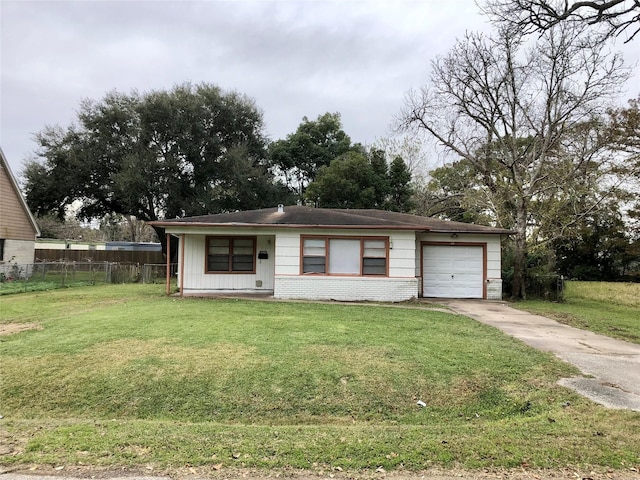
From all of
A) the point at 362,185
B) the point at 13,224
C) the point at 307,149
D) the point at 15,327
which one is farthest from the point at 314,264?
the point at 307,149

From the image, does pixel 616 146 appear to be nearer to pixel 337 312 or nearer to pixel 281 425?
pixel 337 312

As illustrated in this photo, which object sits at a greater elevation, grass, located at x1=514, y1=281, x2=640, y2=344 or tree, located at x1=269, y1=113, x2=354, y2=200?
tree, located at x1=269, y1=113, x2=354, y2=200

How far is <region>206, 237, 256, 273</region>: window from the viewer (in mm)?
15078

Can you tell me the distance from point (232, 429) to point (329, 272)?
984cm

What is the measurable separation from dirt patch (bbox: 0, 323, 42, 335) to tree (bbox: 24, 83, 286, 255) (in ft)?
57.1

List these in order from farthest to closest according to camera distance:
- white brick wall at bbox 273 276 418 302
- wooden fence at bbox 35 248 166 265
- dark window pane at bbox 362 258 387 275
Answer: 1. wooden fence at bbox 35 248 166 265
2. dark window pane at bbox 362 258 387 275
3. white brick wall at bbox 273 276 418 302

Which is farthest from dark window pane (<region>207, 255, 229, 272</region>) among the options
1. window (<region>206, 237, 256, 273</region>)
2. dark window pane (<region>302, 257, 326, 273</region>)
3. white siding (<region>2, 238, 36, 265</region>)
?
white siding (<region>2, 238, 36, 265</region>)

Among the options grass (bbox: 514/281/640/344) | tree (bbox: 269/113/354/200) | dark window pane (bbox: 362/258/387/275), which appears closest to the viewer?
grass (bbox: 514/281/640/344)

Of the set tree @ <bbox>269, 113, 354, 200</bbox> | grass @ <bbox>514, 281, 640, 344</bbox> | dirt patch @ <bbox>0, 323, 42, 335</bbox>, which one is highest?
tree @ <bbox>269, 113, 354, 200</bbox>

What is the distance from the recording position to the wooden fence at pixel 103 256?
2977cm

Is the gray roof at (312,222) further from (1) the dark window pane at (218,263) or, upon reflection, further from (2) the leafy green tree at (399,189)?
(2) the leafy green tree at (399,189)

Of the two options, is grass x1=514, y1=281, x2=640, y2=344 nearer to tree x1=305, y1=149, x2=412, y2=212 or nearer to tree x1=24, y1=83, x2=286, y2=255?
tree x1=305, y1=149, x2=412, y2=212

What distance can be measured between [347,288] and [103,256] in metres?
24.4

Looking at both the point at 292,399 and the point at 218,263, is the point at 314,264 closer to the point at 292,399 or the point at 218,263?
the point at 218,263
